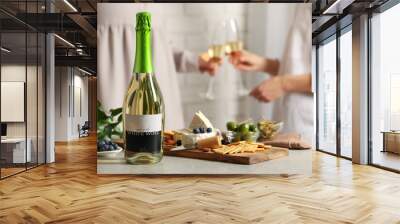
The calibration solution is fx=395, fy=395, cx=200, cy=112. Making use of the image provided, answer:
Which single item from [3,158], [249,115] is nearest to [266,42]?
[249,115]

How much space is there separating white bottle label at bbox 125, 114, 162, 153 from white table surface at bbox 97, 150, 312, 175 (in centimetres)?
13

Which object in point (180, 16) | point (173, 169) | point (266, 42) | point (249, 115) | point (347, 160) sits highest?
point (180, 16)

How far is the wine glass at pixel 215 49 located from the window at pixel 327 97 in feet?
16.4

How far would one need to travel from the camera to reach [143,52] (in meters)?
1.86

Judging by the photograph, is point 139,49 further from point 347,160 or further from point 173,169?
point 347,160

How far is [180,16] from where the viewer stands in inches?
145

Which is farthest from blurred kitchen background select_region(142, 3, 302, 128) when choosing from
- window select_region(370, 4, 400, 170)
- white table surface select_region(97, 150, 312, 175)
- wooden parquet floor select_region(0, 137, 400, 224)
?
window select_region(370, 4, 400, 170)

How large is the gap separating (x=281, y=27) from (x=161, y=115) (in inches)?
78.2

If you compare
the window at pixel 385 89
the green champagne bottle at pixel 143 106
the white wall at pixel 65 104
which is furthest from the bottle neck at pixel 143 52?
the white wall at pixel 65 104

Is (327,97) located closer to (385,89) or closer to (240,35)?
(385,89)

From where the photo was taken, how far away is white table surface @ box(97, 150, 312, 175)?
2.56 meters

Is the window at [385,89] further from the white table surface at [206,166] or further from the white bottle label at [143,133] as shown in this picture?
the white bottle label at [143,133]

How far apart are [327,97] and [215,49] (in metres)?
5.67

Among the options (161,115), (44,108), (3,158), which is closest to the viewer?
(161,115)
